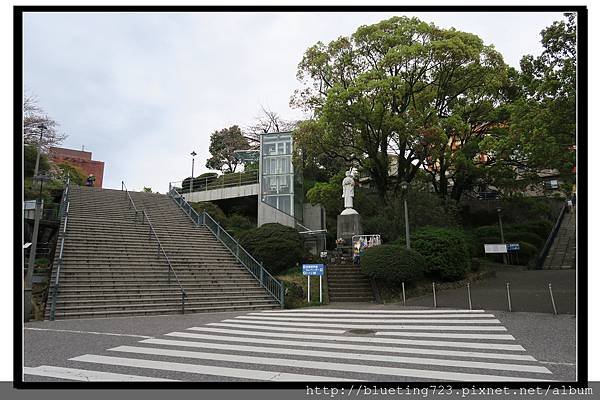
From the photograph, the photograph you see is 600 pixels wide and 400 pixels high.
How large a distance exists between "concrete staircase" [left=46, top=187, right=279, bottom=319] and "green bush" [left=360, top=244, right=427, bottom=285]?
4340 millimetres

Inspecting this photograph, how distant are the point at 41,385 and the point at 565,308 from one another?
43.4 feet

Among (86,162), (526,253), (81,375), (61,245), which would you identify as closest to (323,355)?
(81,375)

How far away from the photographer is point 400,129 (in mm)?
21094

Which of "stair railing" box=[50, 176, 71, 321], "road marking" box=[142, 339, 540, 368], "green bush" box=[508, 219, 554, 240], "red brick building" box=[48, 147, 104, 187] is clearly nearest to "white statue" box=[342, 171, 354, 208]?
"green bush" box=[508, 219, 554, 240]

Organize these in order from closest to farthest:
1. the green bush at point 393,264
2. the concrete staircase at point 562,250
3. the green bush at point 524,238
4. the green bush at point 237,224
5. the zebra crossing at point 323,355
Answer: the zebra crossing at point 323,355
the green bush at point 393,264
the concrete staircase at point 562,250
the green bush at point 237,224
the green bush at point 524,238

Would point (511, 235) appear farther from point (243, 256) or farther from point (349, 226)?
point (243, 256)

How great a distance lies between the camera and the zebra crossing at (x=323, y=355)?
5.72 m

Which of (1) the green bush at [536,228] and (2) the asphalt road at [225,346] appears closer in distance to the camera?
(2) the asphalt road at [225,346]

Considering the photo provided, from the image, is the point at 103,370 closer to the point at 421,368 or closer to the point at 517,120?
the point at 421,368

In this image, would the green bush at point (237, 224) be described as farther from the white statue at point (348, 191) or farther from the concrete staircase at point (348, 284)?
the concrete staircase at point (348, 284)

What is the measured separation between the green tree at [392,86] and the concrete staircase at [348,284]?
7468 millimetres

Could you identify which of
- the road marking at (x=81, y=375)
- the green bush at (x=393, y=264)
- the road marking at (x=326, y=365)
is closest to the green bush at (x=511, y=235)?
the green bush at (x=393, y=264)

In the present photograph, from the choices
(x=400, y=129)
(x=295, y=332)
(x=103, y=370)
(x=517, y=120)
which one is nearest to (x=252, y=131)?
(x=400, y=129)

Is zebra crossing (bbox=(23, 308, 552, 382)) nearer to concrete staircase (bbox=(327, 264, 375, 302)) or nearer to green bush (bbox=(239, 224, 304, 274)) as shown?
concrete staircase (bbox=(327, 264, 375, 302))
